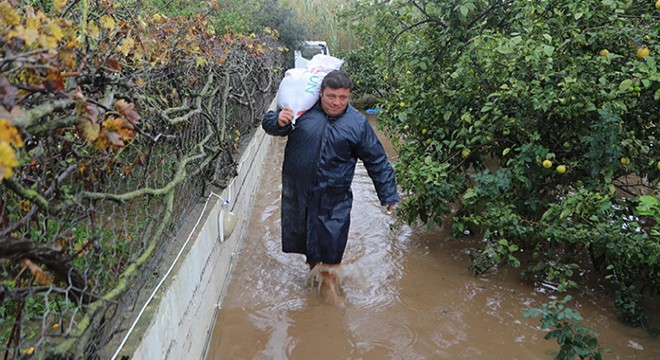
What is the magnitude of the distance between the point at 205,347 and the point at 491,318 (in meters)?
1.97

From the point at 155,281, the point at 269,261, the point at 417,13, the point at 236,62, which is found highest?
the point at 417,13

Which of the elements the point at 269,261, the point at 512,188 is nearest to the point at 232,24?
the point at 269,261

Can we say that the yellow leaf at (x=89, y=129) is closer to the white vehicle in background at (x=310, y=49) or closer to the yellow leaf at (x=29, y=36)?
the yellow leaf at (x=29, y=36)

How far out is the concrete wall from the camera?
2430 mm

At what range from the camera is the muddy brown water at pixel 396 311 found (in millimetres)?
3508

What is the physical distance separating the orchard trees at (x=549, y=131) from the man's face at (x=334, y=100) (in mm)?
976

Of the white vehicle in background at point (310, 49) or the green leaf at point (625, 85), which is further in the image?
the white vehicle in background at point (310, 49)

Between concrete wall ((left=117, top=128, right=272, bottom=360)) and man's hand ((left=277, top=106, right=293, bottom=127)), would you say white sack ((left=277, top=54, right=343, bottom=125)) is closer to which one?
man's hand ((left=277, top=106, right=293, bottom=127))

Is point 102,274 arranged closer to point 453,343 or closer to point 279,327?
point 279,327

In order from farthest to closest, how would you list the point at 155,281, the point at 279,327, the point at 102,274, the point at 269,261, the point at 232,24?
the point at 232,24 < the point at 269,261 < the point at 279,327 < the point at 155,281 < the point at 102,274

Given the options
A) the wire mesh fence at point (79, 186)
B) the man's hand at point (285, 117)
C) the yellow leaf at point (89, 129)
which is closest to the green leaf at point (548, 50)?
the man's hand at point (285, 117)

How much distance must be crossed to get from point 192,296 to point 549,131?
2922 mm

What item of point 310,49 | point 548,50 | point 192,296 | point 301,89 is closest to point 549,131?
point 548,50

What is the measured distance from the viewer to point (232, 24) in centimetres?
1138
